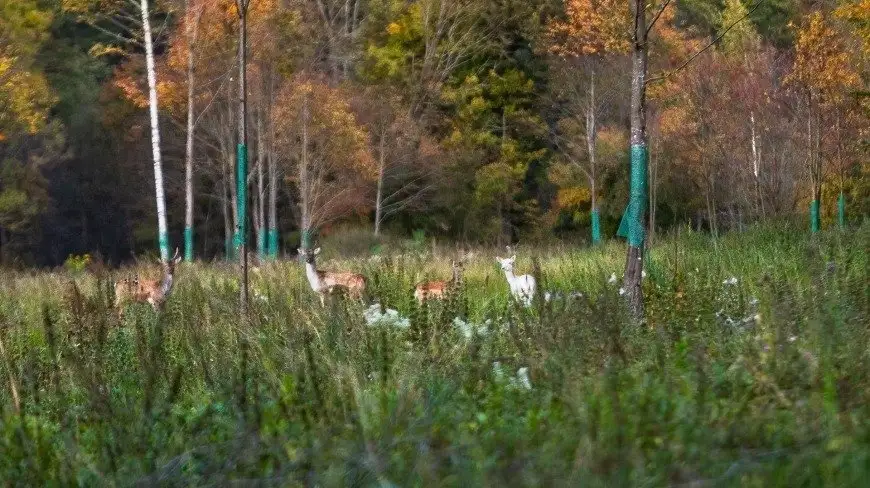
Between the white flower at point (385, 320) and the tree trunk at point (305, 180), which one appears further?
the tree trunk at point (305, 180)

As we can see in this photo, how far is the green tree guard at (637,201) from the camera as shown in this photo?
1118 cm

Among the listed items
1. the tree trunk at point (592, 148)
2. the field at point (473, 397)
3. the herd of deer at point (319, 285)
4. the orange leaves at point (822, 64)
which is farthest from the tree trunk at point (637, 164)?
the tree trunk at point (592, 148)

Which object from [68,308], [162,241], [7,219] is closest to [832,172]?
[162,241]

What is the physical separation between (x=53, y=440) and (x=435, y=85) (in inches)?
1959

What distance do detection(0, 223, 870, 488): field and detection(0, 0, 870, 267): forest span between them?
2262 cm

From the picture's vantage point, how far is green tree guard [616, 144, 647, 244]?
11180 mm

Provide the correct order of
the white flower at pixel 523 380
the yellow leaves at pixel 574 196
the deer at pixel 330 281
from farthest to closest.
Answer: the yellow leaves at pixel 574 196 → the deer at pixel 330 281 → the white flower at pixel 523 380

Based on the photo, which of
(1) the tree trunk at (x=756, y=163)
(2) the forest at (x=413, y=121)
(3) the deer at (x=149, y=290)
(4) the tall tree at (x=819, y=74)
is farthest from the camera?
(2) the forest at (x=413, y=121)

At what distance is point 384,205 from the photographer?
54094 mm

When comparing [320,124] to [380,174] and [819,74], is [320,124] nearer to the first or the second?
[380,174]

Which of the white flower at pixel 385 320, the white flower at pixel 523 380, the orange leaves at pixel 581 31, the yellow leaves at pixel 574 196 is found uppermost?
the orange leaves at pixel 581 31

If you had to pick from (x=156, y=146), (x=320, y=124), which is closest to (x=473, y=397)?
(x=156, y=146)

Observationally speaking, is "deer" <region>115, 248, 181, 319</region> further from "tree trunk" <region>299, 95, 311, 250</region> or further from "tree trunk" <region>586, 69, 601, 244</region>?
"tree trunk" <region>586, 69, 601, 244</region>

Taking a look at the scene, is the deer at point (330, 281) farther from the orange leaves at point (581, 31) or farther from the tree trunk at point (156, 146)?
the orange leaves at point (581, 31)
